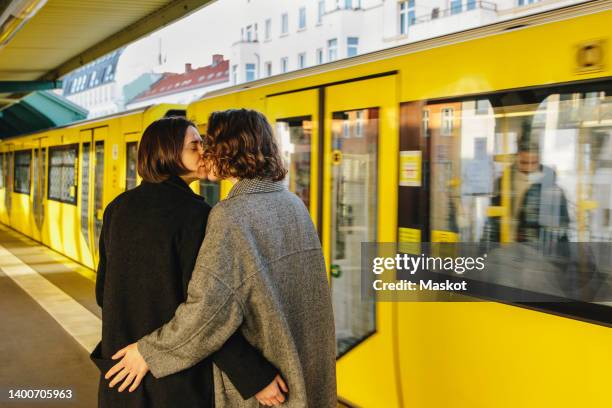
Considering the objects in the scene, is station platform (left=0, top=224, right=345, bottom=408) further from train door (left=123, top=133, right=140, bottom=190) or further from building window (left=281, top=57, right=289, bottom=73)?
building window (left=281, top=57, right=289, bottom=73)

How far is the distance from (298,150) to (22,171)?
13.2 m

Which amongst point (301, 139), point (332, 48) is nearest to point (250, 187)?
point (301, 139)

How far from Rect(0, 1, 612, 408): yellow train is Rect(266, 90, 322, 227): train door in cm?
1

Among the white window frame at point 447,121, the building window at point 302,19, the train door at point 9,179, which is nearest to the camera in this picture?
the white window frame at point 447,121

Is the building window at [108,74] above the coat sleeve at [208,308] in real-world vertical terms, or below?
above

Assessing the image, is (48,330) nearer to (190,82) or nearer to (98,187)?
(98,187)

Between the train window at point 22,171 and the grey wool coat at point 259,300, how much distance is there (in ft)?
47.4

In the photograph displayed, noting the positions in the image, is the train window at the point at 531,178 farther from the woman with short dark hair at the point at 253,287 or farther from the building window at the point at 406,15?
the building window at the point at 406,15

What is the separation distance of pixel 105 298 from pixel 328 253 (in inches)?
98.7

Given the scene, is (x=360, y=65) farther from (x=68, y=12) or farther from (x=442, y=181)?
(x=68, y=12)

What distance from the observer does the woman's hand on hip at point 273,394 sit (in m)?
1.89

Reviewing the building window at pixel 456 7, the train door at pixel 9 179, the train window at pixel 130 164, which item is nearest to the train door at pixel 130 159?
the train window at pixel 130 164

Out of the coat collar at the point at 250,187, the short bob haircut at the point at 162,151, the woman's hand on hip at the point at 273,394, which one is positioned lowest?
the woman's hand on hip at the point at 273,394
